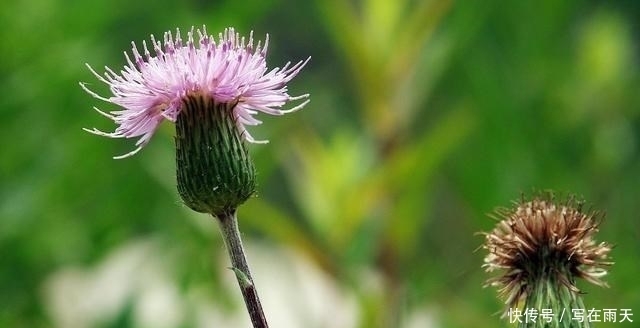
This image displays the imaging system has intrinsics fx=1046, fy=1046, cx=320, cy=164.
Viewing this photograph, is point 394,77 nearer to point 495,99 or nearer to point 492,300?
point 495,99

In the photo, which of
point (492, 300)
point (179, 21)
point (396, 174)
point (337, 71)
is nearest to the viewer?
point (396, 174)

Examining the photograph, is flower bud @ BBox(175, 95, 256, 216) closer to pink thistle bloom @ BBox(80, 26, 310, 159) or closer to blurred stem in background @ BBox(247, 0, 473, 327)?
pink thistle bloom @ BBox(80, 26, 310, 159)

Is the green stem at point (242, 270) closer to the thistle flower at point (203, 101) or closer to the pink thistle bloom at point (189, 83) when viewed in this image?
the thistle flower at point (203, 101)

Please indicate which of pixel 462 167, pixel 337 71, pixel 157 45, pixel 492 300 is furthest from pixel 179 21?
pixel 337 71

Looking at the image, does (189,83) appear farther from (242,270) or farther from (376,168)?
(376,168)

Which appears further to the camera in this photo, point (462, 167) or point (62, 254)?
point (62, 254)

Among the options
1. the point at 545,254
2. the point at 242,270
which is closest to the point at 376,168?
the point at 545,254

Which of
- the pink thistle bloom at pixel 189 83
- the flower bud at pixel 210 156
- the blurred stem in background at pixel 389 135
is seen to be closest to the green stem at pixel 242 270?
the flower bud at pixel 210 156
